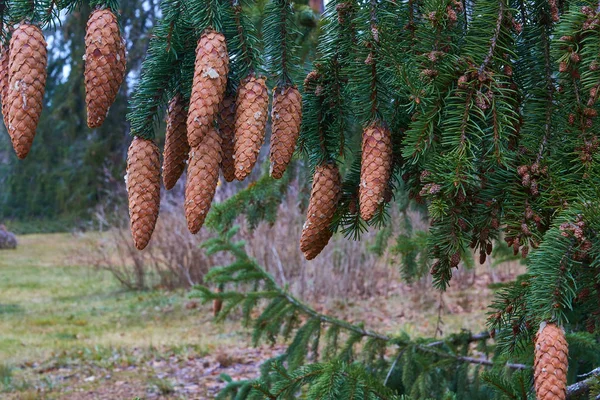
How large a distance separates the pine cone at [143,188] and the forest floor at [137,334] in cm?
281

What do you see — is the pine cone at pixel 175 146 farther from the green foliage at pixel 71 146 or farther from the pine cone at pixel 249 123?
the green foliage at pixel 71 146

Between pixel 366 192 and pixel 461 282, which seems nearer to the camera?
pixel 366 192

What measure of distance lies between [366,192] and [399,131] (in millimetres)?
269

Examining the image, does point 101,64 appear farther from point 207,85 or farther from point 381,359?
point 381,359

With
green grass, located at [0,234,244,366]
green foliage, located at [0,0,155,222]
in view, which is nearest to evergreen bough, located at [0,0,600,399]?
green grass, located at [0,234,244,366]

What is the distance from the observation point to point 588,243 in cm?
104

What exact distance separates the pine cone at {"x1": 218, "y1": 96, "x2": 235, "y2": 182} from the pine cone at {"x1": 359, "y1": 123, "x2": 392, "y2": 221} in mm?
229

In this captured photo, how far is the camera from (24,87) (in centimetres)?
94

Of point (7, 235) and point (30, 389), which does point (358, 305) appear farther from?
point (7, 235)

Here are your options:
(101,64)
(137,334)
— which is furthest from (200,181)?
(137,334)

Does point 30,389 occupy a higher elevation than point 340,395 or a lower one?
lower

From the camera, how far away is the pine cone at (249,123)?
99 centimetres

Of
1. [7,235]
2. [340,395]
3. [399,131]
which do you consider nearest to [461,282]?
[340,395]

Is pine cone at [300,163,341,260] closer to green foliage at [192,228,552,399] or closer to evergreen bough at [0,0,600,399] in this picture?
evergreen bough at [0,0,600,399]
